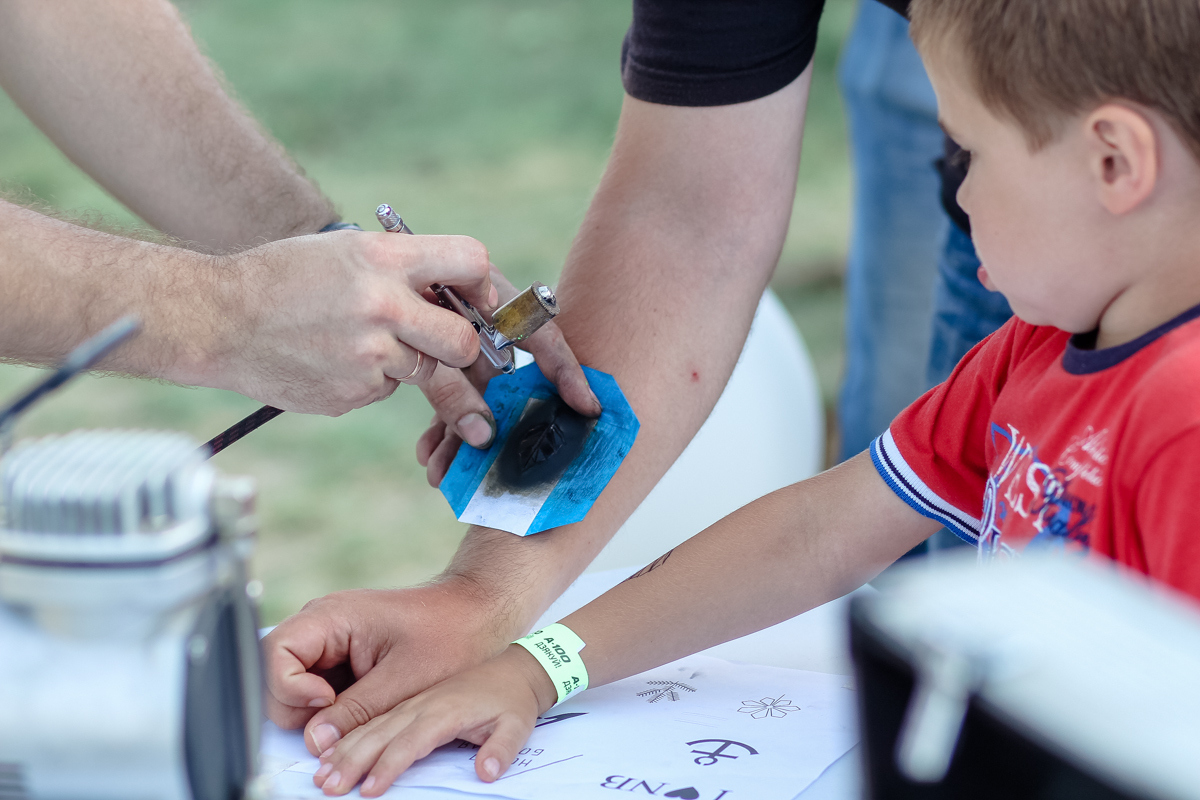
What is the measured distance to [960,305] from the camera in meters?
1.52

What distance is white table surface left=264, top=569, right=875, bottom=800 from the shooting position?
83cm

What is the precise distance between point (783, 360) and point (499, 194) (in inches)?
120

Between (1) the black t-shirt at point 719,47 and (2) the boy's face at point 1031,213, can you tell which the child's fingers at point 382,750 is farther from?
(1) the black t-shirt at point 719,47

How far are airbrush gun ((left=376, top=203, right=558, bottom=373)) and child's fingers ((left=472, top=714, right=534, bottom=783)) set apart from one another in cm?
37

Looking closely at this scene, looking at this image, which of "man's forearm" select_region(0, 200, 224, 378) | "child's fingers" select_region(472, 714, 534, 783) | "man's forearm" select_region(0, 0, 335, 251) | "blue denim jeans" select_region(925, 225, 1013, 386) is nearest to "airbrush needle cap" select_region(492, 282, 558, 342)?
"man's forearm" select_region(0, 200, 224, 378)

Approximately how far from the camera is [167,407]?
3.18 metres

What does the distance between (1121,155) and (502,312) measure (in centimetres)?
56

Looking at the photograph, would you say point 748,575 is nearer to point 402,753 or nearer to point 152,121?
point 402,753

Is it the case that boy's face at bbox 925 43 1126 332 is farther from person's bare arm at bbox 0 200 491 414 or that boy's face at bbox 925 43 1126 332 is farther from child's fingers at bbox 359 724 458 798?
child's fingers at bbox 359 724 458 798

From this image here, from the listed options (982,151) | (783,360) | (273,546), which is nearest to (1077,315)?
(982,151)

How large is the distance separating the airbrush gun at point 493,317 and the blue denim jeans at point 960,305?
0.68m

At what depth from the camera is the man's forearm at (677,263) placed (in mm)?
1311

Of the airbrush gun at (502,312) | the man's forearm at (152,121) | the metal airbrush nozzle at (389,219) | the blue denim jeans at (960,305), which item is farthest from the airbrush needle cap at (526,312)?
the blue denim jeans at (960,305)

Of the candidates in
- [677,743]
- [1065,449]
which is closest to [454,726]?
[677,743]
